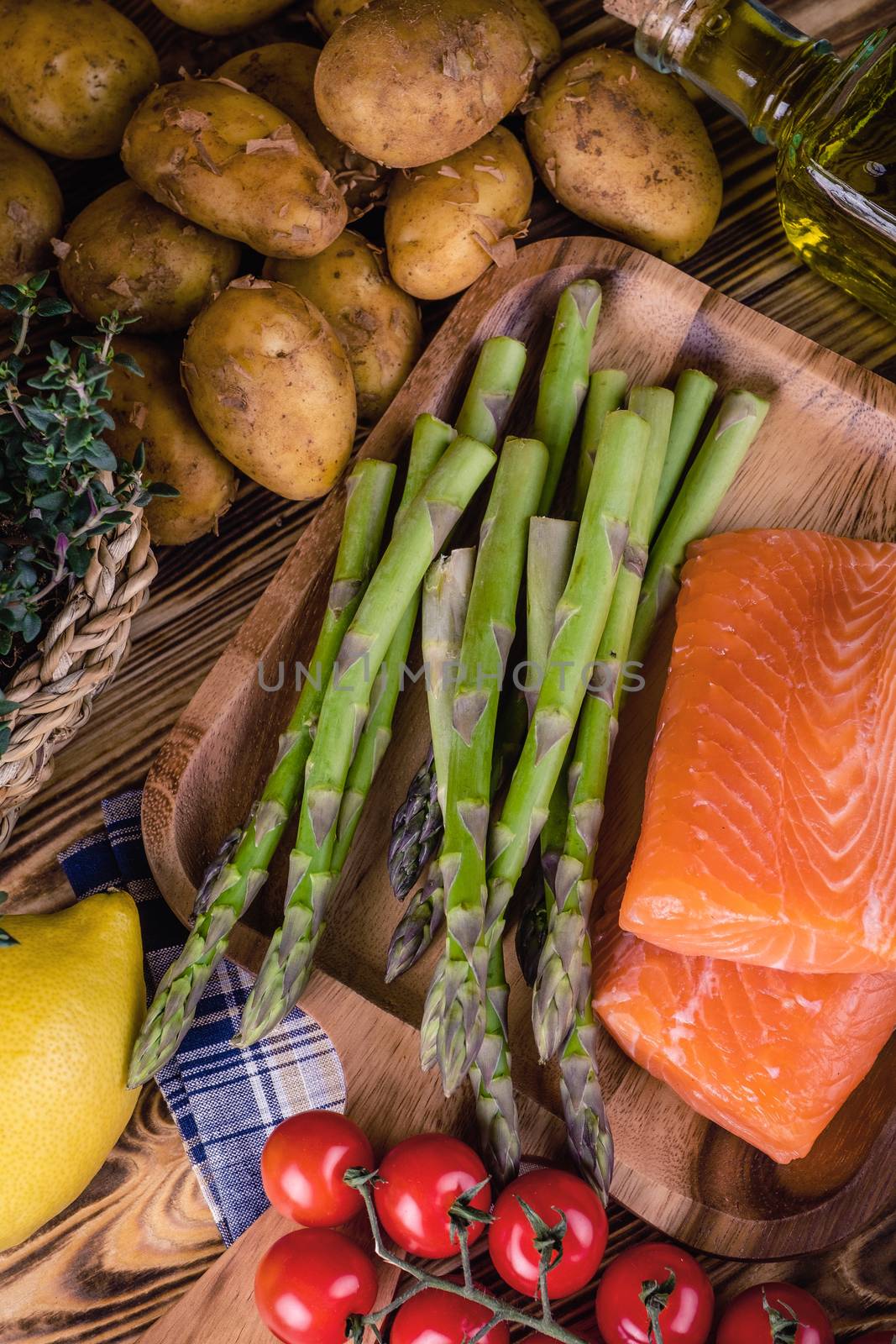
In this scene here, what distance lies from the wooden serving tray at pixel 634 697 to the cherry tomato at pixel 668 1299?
0.37 feet

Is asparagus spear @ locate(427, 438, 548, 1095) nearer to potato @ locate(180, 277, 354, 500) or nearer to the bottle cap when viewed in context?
potato @ locate(180, 277, 354, 500)

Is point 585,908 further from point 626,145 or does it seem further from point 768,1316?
point 626,145

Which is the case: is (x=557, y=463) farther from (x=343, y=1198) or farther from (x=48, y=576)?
(x=343, y=1198)

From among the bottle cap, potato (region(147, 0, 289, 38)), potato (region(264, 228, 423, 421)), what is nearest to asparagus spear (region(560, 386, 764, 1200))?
potato (region(264, 228, 423, 421))

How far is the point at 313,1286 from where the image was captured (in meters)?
1.47

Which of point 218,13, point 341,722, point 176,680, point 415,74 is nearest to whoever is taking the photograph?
point 415,74

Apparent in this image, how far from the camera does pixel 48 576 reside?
4.57 ft

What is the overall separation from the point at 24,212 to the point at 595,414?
93 cm

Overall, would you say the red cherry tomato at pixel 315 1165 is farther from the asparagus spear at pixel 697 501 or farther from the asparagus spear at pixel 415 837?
the asparagus spear at pixel 697 501

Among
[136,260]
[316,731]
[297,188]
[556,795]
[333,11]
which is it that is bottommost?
[316,731]

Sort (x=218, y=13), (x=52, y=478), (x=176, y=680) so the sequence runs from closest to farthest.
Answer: (x=52, y=478) → (x=218, y=13) → (x=176, y=680)

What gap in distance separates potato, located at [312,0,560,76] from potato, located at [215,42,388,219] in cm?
8

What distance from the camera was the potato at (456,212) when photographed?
5.26ft

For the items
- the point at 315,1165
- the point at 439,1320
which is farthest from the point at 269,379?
the point at 439,1320
